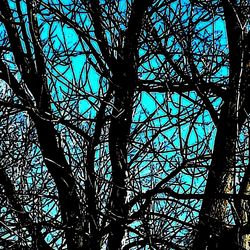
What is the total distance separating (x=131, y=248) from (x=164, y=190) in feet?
3.42

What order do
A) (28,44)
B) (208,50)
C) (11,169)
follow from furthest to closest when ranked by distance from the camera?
(11,169) → (28,44) → (208,50)

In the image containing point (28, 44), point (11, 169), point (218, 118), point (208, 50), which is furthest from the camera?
point (11, 169)

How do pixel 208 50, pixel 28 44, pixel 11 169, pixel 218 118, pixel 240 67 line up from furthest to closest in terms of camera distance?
pixel 11 169
pixel 28 44
pixel 208 50
pixel 218 118
pixel 240 67

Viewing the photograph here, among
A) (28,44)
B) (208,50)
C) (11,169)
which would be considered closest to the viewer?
(208,50)

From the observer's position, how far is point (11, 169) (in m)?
6.77

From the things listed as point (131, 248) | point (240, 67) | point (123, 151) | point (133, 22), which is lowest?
point (131, 248)

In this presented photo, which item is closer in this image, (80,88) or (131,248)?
(80,88)

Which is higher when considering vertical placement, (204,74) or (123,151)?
(204,74)

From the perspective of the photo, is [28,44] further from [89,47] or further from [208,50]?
[208,50]

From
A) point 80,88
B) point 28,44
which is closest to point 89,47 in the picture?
point 80,88

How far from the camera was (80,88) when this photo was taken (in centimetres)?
487

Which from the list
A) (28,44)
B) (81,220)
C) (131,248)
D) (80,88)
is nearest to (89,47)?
(80,88)

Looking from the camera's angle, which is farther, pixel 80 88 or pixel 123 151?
pixel 123 151

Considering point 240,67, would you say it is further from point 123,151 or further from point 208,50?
point 123,151
